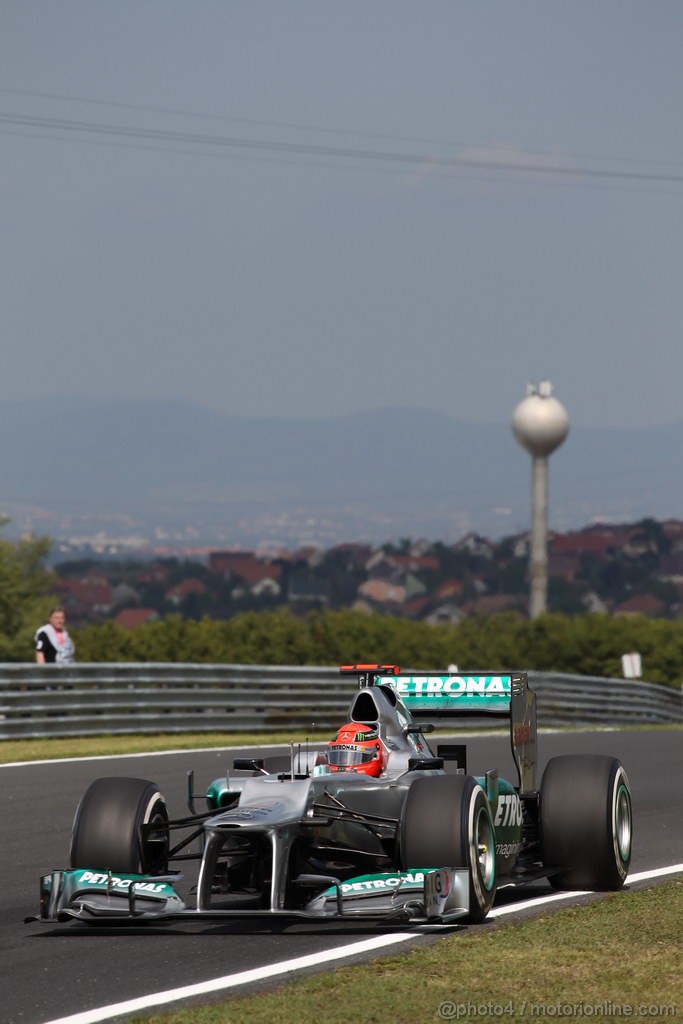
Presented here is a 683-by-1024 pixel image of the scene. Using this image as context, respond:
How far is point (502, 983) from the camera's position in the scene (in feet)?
23.2

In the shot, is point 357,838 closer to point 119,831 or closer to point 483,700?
point 119,831

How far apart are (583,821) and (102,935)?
9.06ft

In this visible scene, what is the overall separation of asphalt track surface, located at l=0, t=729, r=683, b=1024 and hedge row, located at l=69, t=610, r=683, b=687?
229 feet

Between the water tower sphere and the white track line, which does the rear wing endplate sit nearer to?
the white track line

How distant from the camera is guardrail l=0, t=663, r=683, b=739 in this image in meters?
21.8

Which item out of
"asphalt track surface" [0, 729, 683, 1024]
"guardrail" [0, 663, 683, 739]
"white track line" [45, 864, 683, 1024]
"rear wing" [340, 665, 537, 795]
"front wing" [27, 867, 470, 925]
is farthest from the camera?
"guardrail" [0, 663, 683, 739]

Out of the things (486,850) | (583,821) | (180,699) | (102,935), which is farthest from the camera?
(180,699)

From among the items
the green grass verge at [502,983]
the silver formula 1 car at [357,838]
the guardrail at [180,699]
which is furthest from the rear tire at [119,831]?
the guardrail at [180,699]

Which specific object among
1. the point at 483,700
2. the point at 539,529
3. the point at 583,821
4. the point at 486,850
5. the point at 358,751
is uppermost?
the point at 539,529

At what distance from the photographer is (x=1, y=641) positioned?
3610 inches

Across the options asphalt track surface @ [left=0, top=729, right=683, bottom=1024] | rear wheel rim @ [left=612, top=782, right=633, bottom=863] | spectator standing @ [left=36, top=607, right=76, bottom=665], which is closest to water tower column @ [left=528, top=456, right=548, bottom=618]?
spectator standing @ [left=36, top=607, right=76, bottom=665]

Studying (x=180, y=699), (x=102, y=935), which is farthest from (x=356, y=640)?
(x=102, y=935)

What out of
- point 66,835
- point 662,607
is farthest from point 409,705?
point 662,607

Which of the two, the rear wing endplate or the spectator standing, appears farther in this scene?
the spectator standing
